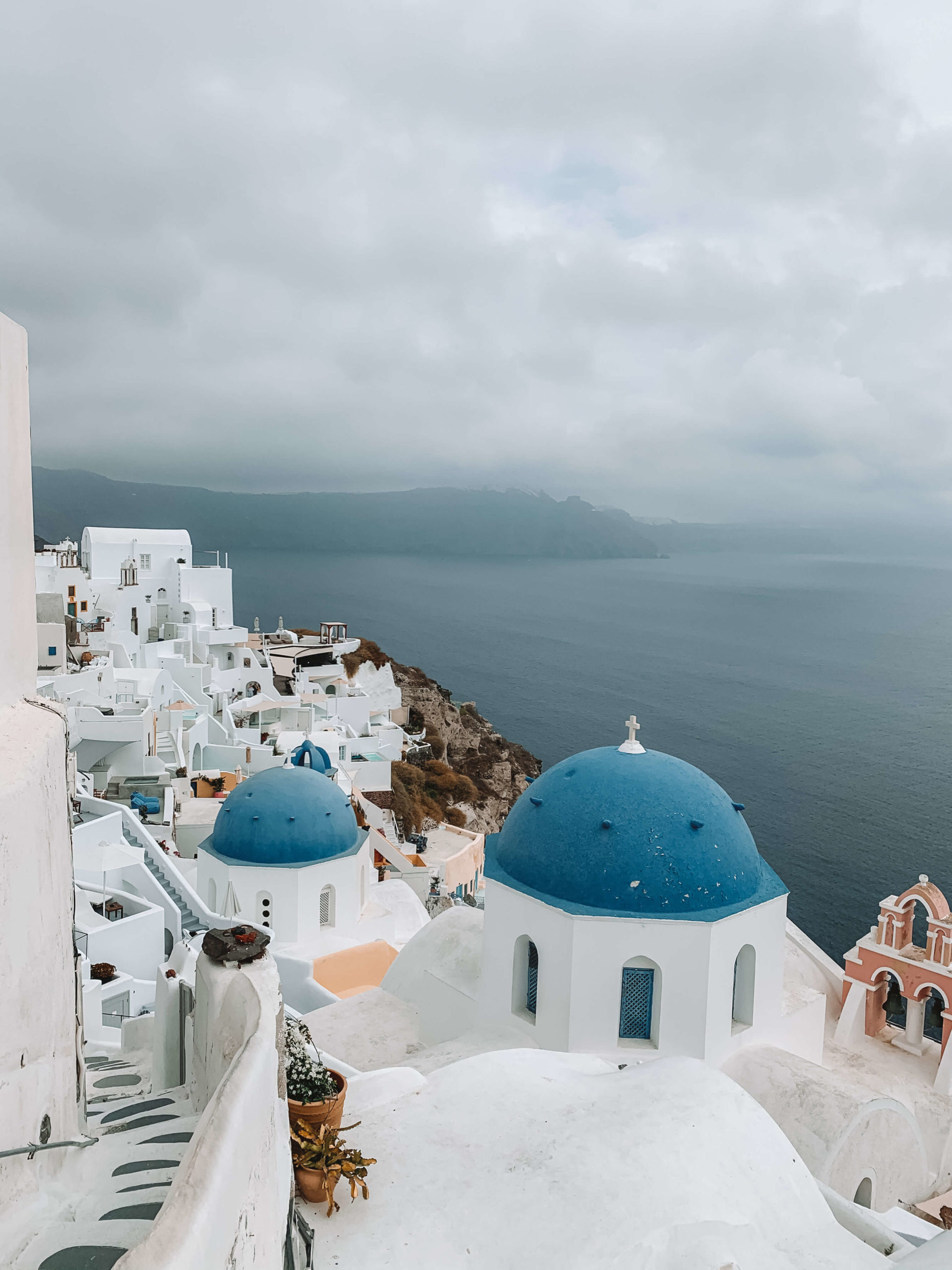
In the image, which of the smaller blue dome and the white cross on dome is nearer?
the white cross on dome

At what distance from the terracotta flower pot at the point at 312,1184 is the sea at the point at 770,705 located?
1587 inches

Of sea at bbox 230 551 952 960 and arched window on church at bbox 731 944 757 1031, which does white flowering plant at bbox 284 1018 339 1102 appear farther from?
sea at bbox 230 551 952 960

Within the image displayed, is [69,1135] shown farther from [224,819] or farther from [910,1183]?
[224,819]

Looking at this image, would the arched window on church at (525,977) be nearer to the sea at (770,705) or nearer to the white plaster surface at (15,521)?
the white plaster surface at (15,521)

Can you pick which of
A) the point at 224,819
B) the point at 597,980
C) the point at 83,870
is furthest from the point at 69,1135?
the point at 83,870

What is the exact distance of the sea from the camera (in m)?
51.6

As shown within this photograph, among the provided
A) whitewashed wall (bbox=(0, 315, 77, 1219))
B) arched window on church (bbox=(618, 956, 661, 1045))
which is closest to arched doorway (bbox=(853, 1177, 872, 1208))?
arched window on church (bbox=(618, 956, 661, 1045))

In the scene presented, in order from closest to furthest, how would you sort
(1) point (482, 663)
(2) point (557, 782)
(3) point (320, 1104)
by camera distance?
(3) point (320, 1104) → (2) point (557, 782) → (1) point (482, 663)

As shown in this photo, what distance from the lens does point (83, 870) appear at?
20.3m

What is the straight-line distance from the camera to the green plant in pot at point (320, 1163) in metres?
6.10

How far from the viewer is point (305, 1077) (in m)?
6.35

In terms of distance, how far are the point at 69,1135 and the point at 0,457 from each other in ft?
11.9


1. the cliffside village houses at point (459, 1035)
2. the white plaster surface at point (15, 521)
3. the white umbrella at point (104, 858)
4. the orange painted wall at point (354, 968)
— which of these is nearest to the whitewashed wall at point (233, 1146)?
the cliffside village houses at point (459, 1035)

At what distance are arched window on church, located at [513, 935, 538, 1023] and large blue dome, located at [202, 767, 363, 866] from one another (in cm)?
820
